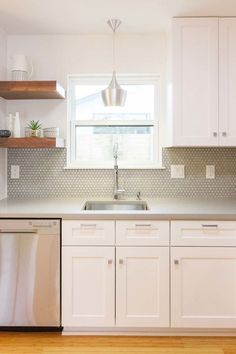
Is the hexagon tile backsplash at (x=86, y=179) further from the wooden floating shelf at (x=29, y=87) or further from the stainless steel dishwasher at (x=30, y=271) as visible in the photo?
the stainless steel dishwasher at (x=30, y=271)

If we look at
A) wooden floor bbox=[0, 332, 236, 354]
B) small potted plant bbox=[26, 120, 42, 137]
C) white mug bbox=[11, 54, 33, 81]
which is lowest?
wooden floor bbox=[0, 332, 236, 354]

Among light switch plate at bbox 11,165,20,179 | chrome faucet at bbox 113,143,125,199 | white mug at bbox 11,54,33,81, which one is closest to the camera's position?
white mug at bbox 11,54,33,81

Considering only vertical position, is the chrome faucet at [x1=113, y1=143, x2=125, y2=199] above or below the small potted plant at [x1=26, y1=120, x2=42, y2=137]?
below

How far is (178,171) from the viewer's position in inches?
117

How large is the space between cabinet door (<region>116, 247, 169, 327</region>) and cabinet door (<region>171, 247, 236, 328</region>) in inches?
2.7

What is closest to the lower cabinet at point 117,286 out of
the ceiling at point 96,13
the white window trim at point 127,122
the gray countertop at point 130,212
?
the gray countertop at point 130,212

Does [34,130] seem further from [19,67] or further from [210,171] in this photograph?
[210,171]

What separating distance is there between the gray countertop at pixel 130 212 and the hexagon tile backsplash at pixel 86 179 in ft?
0.94

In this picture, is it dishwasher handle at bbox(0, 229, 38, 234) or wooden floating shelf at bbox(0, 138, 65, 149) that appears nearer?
dishwasher handle at bbox(0, 229, 38, 234)

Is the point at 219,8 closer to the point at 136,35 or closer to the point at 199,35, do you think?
the point at 199,35

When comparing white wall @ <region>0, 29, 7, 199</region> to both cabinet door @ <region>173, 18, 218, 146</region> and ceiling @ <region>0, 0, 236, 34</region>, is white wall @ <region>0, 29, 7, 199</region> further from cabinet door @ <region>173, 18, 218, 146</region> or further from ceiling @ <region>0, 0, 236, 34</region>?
cabinet door @ <region>173, 18, 218, 146</region>

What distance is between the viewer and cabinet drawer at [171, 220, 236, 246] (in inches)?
88.9

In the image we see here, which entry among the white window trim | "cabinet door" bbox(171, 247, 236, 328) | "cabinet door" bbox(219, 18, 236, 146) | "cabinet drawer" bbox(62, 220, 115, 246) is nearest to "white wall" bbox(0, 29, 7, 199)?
the white window trim

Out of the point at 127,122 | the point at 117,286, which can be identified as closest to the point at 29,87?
the point at 127,122
